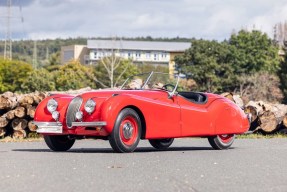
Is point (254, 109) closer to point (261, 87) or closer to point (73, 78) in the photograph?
point (261, 87)

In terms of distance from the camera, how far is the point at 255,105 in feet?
76.2

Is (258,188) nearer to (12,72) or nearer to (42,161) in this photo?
(42,161)

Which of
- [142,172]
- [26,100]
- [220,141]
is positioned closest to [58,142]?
[220,141]

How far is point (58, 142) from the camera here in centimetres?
1309

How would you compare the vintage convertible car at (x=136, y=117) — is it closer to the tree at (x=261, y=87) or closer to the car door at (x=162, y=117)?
the car door at (x=162, y=117)

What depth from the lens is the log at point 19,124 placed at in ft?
73.9

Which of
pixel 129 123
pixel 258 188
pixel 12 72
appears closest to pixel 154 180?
pixel 258 188

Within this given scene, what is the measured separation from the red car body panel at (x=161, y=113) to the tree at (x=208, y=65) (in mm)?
74496

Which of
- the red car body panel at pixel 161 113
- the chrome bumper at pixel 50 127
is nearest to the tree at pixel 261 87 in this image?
the red car body panel at pixel 161 113

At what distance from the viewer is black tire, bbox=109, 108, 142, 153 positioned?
38.6 ft

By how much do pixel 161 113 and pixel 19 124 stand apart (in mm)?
10692

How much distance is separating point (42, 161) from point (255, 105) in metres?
13.8

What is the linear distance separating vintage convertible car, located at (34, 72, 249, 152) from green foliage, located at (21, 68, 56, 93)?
3453 inches

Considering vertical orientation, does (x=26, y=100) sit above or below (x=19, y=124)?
above
